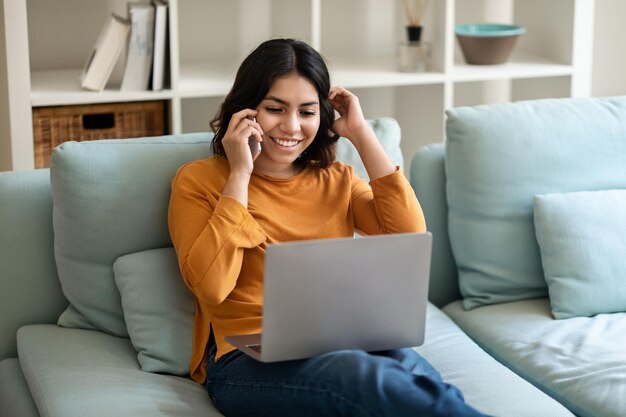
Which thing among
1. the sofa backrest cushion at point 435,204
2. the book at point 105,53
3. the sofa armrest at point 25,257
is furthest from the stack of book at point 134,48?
the sofa backrest cushion at point 435,204

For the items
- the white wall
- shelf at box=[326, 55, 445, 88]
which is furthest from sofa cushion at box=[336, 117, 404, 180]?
the white wall

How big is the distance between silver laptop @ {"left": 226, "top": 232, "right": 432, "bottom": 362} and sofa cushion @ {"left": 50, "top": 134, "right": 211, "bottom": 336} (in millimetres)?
419

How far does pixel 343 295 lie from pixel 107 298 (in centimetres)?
61

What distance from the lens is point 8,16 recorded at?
271 cm

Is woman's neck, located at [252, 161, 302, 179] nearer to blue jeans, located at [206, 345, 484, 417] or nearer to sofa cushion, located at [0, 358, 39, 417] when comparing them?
blue jeans, located at [206, 345, 484, 417]

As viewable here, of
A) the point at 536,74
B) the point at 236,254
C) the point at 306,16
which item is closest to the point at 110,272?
the point at 236,254

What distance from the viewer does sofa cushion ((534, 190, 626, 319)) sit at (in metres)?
2.32

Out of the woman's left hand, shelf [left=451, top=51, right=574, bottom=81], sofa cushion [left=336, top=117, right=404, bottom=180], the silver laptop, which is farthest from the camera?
shelf [left=451, top=51, right=574, bottom=81]

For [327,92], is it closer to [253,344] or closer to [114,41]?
[253,344]

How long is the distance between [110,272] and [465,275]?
83 centimetres

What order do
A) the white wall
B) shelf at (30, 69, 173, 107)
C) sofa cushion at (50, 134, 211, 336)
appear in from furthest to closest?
the white wall
shelf at (30, 69, 173, 107)
sofa cushion at (50, 134, 211, 336)

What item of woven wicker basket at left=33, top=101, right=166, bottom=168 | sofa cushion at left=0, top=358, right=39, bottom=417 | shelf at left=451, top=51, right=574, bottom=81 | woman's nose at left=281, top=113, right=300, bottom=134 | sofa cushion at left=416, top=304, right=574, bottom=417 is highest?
woman's nose at left=281, top=113, right=300, bottom=134

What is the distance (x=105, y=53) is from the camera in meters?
2.90

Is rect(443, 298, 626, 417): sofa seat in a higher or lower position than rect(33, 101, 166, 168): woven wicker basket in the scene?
lower
